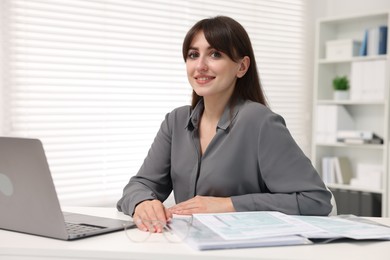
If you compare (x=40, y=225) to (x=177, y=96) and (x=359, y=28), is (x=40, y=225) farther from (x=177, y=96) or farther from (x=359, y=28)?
(x=359, y=28)

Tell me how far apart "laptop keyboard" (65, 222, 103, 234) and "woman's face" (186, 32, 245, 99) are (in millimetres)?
783

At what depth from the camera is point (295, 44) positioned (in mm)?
4504

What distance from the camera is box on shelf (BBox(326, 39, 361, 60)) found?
13.5 feet

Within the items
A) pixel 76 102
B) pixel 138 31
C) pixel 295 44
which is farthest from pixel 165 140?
pixel 295 44

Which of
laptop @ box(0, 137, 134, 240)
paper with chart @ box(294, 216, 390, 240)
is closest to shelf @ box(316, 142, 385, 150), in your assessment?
paper with chart @ box(294, 216, 390, 240)

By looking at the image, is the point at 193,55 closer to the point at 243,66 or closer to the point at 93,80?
the point at 243,66

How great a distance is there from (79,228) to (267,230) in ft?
1.53

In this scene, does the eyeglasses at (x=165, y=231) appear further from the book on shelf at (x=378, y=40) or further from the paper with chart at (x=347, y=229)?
the book on shelf at (x=378, y=40)

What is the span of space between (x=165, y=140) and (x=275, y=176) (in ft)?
1.68

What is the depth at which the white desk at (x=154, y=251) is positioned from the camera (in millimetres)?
996

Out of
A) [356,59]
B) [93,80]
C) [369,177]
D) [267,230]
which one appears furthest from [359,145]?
[267,230]

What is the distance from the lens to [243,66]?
192 cm

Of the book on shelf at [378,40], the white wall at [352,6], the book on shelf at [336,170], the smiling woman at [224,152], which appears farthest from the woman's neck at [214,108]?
the white wall at [352,6]

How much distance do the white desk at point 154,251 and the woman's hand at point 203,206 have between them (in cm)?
30
